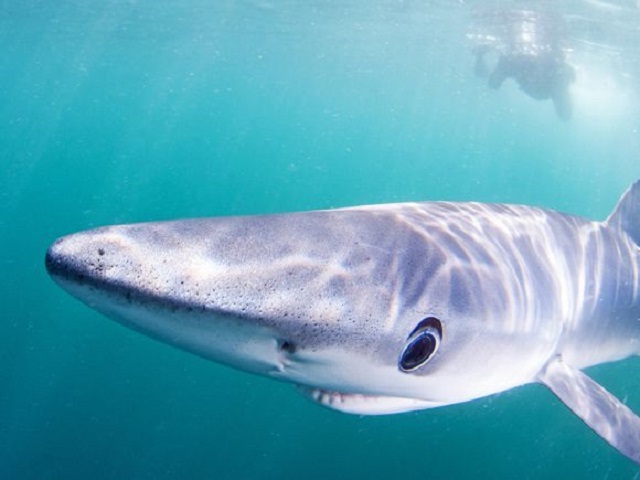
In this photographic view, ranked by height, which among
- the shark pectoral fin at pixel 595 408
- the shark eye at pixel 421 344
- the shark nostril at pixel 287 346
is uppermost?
the shark nostril at pixel 287 346

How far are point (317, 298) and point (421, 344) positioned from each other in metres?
0.58

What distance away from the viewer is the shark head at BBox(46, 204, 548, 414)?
5.86ft

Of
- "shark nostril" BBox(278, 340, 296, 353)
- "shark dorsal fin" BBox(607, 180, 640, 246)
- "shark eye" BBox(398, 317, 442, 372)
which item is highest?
"shark nostril" BBox(278, 340, 296, 353)

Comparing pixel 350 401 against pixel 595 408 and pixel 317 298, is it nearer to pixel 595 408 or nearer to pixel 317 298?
pixel 317 298

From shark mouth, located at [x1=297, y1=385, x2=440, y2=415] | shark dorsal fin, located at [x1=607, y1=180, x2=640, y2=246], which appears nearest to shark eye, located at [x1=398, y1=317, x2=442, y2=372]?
shark mouth, located at [x1=297, y1=385, x2=440, y2=415]

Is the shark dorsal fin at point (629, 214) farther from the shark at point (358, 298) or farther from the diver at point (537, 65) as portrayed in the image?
the diver at point (537, 65)

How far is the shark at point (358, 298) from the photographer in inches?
70.9

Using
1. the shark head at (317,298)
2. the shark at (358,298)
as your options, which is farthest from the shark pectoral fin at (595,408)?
the shark head at (317,298)

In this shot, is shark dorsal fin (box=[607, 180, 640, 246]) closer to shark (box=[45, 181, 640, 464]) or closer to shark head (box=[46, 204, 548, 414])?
shark (box=[45, 181, 640, 464])

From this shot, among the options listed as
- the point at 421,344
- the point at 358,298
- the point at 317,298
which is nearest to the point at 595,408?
the point at 421,344

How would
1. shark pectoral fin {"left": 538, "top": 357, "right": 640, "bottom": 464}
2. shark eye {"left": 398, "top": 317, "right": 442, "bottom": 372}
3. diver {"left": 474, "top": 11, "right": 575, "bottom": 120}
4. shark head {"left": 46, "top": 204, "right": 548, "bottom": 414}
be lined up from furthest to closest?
diver {"left": 474, "top": 11, "right": 575, "bottom": 120} → shark pectoral fin {"left": 538, "top": 357, "right": 640, "bottom": 464} → shark eye {"left": 398, "top": 317, "right": 442, "bottom": 372} → shark head {"left": 46, "top": 204, "right": 548, "bottom": 414}

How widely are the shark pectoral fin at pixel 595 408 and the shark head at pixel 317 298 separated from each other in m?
1.09

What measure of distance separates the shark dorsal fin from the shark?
171 cm

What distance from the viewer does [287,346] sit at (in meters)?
1.96
